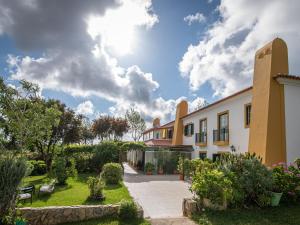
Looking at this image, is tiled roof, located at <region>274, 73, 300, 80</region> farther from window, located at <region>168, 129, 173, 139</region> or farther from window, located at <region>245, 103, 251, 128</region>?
window, located at <region>168, 129, 173, 139</region>

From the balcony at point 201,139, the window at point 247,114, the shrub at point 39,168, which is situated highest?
the window at point 247,114

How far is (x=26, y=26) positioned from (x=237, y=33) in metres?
9.81

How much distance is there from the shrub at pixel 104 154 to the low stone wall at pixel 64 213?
39.9ft

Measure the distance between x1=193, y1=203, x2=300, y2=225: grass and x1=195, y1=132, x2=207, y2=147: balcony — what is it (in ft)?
36.2

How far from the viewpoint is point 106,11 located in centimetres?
902

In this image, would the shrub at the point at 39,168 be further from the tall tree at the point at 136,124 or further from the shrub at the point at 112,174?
the tall tree at the point at 136,124

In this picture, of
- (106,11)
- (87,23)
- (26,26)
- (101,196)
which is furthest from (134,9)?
(101,196)

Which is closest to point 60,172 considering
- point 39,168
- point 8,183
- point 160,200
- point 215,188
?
point 160,200

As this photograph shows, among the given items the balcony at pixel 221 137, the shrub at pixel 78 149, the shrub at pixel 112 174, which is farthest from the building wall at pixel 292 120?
the shrub at pixel 78 149

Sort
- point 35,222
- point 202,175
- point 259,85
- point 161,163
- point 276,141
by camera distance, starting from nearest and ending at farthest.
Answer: point 35,222
point 202,175
point 276,141
point 259,85
point 161,163

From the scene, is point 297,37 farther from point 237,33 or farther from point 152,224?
point 152,224

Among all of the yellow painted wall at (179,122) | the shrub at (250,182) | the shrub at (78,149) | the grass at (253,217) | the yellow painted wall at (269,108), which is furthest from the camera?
the yellow painted wall at (179,122)

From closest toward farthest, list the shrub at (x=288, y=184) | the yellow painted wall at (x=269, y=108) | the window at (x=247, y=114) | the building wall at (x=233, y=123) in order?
the shrub at (x=288, y=184), the yellow painted wall at (x=269, y=108), the window at (x=247, y=114), the building wall at (x=233, y=123)

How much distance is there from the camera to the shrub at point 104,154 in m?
19.3
